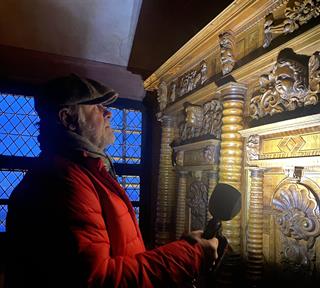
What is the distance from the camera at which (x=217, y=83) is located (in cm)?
186

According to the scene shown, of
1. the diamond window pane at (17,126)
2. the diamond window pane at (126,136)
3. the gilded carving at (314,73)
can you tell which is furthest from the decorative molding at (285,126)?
the diamond window pane at (17,126)

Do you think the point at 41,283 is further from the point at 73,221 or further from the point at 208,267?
the point at 208,267

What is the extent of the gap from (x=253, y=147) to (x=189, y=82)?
90 centimetres

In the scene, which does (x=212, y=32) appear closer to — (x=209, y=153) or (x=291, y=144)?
(x=209, y=153)

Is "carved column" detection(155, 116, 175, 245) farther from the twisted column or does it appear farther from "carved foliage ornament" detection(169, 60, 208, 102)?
the twisted column

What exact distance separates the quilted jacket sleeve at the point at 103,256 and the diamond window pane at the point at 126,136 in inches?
87.0

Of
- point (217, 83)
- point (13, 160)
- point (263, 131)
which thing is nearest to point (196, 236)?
point (263, 131)

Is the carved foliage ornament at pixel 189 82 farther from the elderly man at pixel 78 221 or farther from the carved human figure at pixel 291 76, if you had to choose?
the elderly man at pixel 78 221

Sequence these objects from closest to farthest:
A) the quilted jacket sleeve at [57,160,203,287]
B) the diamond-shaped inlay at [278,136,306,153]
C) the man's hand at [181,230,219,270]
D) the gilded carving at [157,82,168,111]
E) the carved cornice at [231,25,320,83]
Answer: the quilted jacket sleeve at [57,160,203,287] → the man's hand at [181,230,219,270] → the carved cornice at [231,25,320,83] → the diamond-shaped inlay at [278,136,306,153] → the gilded carving at [157,82,168,111]

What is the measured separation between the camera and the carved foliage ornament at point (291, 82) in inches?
50.3

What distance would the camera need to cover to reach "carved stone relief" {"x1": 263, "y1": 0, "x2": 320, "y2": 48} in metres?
1.25

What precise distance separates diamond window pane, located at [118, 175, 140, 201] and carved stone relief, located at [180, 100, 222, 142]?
0.86 m

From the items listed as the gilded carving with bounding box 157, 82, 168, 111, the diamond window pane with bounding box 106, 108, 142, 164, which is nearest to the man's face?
the gilded carving with bounding box 157, 82, 168, 111

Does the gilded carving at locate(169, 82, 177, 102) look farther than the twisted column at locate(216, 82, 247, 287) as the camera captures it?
Yes
